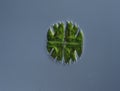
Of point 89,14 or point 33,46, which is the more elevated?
point 89,14

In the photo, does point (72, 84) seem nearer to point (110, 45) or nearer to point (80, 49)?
point (80, 49)

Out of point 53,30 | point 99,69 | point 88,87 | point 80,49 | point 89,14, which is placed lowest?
point 88,87

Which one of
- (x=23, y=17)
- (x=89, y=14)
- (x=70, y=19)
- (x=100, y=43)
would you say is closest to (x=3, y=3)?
(x=23, y=17)
